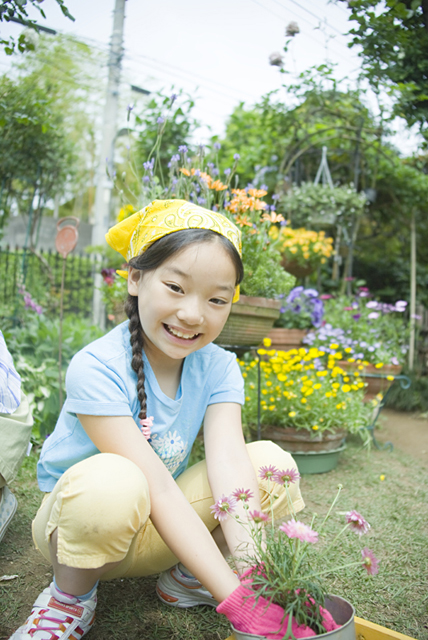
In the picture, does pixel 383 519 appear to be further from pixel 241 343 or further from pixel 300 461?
pixel 241 343

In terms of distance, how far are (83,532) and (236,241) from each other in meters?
0.81

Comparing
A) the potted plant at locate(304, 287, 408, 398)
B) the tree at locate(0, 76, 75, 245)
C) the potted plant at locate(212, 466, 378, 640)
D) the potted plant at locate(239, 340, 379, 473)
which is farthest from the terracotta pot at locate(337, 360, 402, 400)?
the tree at locate(0, 76, 75, 245)

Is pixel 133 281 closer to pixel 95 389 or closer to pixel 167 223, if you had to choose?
pixel 167 223

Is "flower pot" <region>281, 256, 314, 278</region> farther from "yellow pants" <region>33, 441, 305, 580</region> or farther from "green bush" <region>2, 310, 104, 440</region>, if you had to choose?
"yellow pants" <region>33, 441, 305, 580</region>

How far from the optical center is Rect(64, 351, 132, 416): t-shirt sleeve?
1090mm

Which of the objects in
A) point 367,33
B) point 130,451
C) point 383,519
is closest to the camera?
point 130,451

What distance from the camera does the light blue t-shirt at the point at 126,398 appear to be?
43.9 inches

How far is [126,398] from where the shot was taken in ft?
3.78

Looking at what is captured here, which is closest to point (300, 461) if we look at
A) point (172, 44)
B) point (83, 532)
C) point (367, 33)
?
point (83, 532)

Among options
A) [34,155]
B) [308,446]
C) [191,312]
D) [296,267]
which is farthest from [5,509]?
[34,155]

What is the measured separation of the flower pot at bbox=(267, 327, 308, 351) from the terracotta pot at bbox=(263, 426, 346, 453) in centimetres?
105

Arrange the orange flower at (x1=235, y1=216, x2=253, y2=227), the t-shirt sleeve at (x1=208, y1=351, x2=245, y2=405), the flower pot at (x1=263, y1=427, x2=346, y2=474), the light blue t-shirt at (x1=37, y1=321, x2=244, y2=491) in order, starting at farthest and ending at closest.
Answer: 1. the flower pot at (x1=263, y1=427, x2=346, y2=474)
2. the orange flower at (x1=235, y1=216, x2=253, y2=227)
3. the t-shirt sleeve at (x1=208, y1=351, x2=245, y2=405)
4. the light blue t-shirt at (x1=37, y1=321, x2=244, y2=491)

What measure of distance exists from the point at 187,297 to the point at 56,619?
77 centimetres

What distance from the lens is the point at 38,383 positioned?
2.73m
